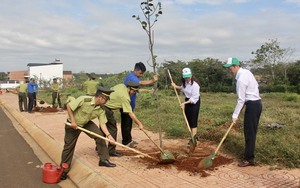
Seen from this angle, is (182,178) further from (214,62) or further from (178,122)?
(214,62)

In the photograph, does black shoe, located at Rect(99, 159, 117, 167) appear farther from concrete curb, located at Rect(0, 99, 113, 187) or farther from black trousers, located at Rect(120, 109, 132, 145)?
black trousers, located at Rect(120, 109, 132, 145)

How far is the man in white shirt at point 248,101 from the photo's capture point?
5043mm

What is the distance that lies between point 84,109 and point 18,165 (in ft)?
7.42

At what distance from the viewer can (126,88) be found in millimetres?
5797

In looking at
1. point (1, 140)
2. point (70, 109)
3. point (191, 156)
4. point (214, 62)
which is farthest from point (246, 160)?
point (214, 62)

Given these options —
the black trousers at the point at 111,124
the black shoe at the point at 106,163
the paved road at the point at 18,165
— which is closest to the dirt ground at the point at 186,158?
the black trousers at the point at 111,124

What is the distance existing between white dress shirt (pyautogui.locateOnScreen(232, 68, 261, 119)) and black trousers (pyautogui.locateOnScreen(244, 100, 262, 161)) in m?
0.11

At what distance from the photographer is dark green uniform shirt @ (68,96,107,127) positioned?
4.91 m

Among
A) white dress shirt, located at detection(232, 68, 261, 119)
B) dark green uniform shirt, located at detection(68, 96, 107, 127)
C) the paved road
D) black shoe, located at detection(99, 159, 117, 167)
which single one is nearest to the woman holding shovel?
white dress shirt, located at detection(232, 68, 261, 119)

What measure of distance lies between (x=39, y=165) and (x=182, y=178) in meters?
3.03

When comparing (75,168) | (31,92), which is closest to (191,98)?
(75,168)

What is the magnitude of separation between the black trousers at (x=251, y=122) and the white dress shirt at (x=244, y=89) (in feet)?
0.35

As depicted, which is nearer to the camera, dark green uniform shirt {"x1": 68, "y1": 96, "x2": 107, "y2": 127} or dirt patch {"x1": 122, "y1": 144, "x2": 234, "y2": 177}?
dark green uniform shirt {"x1": 68, "y1": 96, "x2": 107, "y2": 127}

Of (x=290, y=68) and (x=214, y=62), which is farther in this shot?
(x=214, y=62)
